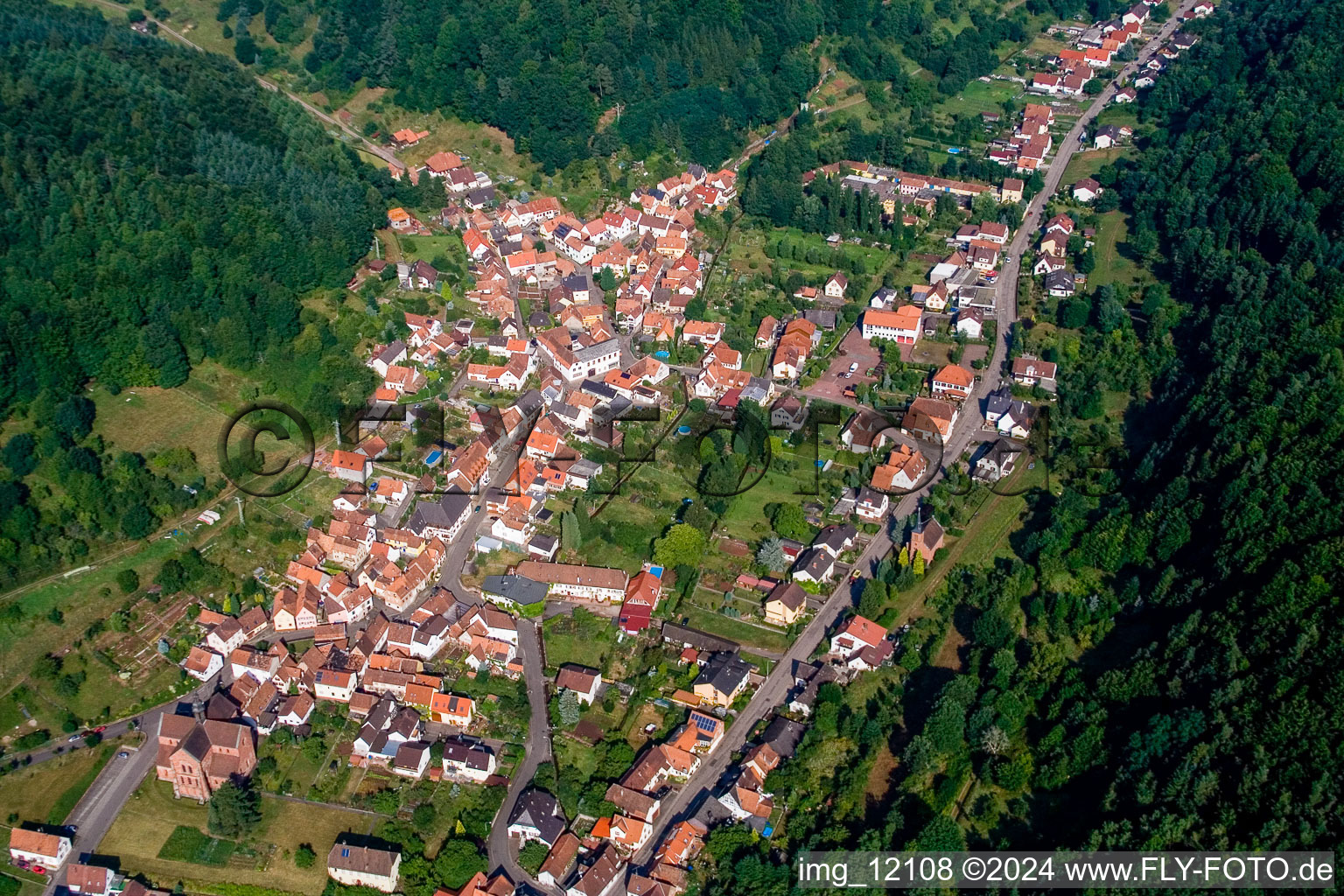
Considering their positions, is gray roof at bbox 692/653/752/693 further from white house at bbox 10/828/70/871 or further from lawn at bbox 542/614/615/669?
white house at bbox 10/828/70/871

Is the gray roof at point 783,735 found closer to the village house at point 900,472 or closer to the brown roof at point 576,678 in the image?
the brown roof at point 576,678

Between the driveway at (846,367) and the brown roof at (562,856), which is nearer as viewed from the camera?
the brown roof at (562,856)

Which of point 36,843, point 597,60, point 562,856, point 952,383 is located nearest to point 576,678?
point 562,856

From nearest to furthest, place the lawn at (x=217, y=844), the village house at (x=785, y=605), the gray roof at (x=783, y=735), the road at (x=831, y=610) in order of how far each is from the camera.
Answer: the lawn at (x=217, y=844) < the road at (x=831, y=610) < the gray roof at (x=783, y=735) < the village house at (x=785, y=605)

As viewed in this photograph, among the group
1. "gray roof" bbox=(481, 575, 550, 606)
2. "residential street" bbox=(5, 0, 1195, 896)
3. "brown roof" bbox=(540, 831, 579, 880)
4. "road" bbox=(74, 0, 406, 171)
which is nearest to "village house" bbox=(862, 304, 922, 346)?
"residential street" bbox=(5, 0, 1195, 896)

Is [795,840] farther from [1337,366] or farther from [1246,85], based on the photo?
[1246,85]

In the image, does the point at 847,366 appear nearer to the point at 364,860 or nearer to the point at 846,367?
the point at 846,367

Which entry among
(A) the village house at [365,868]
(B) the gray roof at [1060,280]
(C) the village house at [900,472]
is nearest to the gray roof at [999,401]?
(C) the village house at [900,472]
